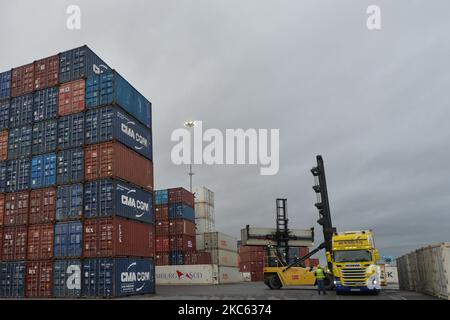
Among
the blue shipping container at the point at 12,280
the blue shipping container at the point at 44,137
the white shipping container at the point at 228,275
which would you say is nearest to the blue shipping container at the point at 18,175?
the blue shipping container at the point at 44,137

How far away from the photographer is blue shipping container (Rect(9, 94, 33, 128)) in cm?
2794

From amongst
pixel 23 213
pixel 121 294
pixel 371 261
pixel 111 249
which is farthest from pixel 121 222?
pixel 371 261

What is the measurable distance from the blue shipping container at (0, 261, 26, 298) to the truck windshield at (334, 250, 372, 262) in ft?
62.0

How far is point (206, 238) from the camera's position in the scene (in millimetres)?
51281

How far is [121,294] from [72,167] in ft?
27.4

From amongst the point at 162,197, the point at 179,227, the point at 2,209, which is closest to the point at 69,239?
the point at 2,209

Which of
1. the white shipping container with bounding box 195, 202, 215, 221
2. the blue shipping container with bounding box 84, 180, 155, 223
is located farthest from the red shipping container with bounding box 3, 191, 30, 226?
the white shipping container with bounding box 195, 202, 215, 221

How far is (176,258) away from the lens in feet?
151

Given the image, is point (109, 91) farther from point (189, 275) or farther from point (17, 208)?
point (189, 275)

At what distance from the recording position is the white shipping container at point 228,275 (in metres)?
47.1

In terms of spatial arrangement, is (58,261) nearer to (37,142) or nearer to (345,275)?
(37,142)

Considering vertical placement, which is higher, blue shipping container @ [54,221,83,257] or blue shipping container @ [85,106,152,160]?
blue shipping container @ [85,106,152,160]

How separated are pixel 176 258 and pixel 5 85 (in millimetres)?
25490

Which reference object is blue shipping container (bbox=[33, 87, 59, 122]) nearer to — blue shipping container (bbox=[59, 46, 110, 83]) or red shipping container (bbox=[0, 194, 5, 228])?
blue shipping container (bbox=[59, 46, 110, 83])
